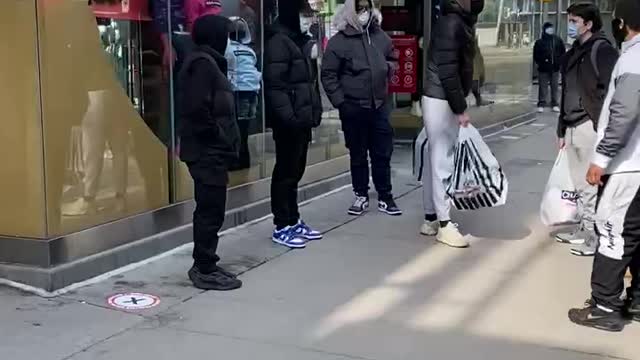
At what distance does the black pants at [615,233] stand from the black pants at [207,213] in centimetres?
222

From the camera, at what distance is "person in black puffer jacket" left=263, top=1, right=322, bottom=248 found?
619 centimetres

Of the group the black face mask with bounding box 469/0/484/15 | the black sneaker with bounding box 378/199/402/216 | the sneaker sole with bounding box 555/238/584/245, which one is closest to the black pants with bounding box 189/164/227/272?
the black face mask with bounding box 469/0/484/15

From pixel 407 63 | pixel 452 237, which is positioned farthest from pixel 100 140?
pixel 407 63

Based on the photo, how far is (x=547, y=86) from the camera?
720 inches

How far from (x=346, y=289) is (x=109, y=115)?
1907 mm

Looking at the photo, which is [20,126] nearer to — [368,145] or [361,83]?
[361,83]

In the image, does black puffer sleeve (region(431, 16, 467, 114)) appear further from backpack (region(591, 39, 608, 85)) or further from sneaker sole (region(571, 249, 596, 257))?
sneaker sole (region(571, 249, 596, 257))

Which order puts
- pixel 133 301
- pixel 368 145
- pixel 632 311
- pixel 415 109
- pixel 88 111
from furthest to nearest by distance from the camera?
pixel 415 109
pixel 368 145
pixel 88 111
pixel 133 301
pixel 632 311

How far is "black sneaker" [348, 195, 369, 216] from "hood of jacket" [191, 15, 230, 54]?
9.05 feet

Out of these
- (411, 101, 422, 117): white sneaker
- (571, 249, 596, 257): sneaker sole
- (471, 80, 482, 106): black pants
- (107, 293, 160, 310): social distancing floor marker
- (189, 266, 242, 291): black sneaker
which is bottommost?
(571, 249, 596, 257): sneaker sole

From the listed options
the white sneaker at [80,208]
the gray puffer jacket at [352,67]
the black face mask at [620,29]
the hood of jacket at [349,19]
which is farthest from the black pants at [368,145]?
the white sneaker at [80,208]

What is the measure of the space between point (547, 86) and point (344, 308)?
14206 mm

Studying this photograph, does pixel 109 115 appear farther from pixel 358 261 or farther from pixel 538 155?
pixel 538 155

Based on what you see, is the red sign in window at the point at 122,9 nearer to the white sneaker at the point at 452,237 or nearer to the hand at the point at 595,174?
the white sneaker at the point at 452,237
